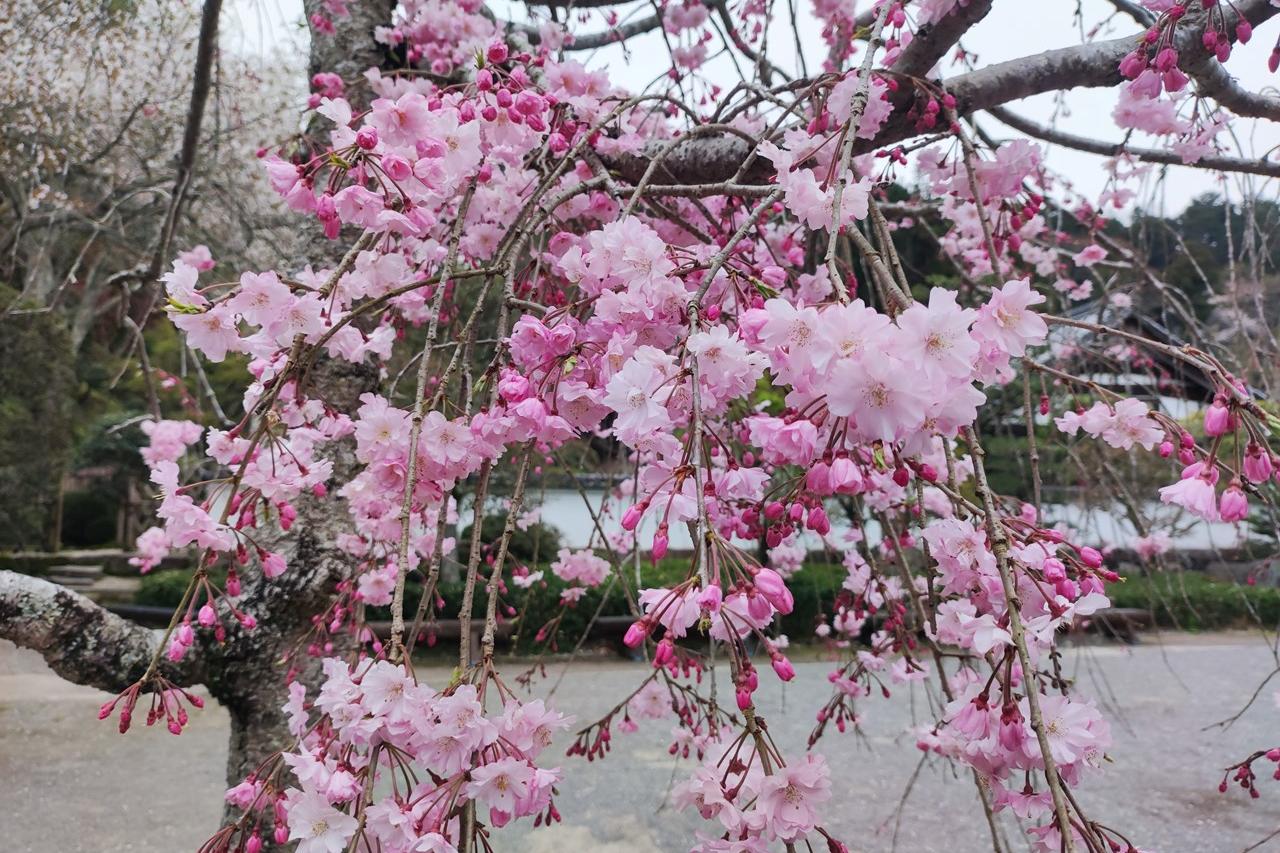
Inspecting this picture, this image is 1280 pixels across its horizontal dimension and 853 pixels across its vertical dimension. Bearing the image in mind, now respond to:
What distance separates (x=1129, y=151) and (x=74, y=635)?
2.38 metres

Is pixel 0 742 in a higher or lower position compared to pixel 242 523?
lower

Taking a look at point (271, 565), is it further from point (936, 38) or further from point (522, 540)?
point (522, 540)

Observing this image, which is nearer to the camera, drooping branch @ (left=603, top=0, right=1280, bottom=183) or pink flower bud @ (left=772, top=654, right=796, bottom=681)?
pink flower bud @ (left=772, top=654, right=796, bottom=681)

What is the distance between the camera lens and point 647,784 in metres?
3.74

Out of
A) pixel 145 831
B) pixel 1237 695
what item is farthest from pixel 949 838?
pixel 1237 695

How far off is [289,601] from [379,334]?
74 cm

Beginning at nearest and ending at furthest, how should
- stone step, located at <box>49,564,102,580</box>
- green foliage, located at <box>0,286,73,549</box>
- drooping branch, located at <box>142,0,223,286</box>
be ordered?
drooping branch, located at <box>142,0,223,286</box> < green foliage, located at <box>0,286,73,549</box> < stone step, located at <box>49,564,102,580</box>

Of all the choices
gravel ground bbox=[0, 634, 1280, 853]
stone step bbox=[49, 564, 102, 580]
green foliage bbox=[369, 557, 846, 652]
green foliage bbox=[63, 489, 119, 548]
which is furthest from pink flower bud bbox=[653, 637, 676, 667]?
green foliage bbox=[63, 489, 119, 548]

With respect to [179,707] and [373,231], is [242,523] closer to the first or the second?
[179,707]

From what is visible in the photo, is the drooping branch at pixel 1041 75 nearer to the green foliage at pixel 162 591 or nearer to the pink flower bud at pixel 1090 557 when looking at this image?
the pink flower bud at pixel 1090 557

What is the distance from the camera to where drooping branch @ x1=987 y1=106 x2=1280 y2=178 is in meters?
1.73

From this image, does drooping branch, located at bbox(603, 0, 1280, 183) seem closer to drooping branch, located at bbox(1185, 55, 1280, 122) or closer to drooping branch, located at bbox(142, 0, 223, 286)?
drooping branch, located at bbox(1185, 55, 1280, 122)

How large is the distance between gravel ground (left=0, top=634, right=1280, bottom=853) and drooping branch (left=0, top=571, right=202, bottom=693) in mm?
1563

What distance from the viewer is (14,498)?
755 centimetres
